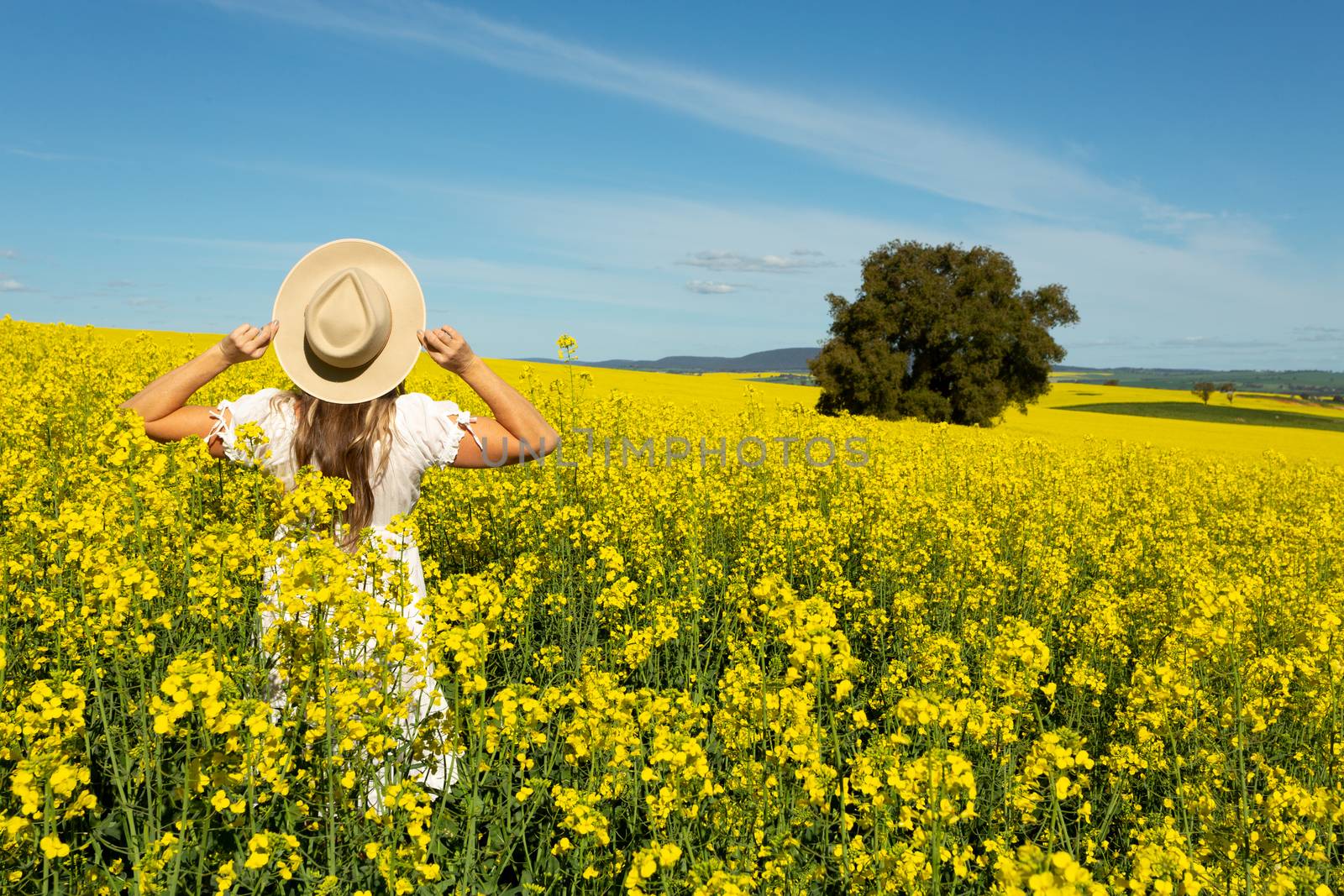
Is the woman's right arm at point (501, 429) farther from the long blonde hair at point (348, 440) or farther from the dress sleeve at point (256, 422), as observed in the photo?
the dress sleeve at point (256, 422)

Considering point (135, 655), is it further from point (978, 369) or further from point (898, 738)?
point (978, 369)

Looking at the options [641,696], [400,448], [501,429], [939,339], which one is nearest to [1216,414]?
[939,339]

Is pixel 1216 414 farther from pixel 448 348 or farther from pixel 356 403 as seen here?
pixel 356 403

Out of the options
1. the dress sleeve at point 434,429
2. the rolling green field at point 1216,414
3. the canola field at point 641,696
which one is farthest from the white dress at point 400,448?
the rolling green field at point 1216,414

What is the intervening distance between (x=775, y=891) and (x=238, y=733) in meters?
1.50

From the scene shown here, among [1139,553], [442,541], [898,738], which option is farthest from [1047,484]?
[898,738]

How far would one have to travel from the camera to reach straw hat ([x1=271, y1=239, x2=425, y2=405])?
277 cm

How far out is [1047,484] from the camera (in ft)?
27.6

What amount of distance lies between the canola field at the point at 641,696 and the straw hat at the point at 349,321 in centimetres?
50

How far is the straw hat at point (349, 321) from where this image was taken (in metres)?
2.77

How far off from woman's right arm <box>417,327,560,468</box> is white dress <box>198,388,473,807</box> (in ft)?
0.16

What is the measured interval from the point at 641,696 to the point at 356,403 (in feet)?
4.96

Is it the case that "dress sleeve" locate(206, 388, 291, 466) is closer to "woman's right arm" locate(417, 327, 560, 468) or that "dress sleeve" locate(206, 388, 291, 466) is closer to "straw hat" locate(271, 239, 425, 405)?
"straw hat" locate(271, 239, 425, 405)

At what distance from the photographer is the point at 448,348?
9.30 feet
